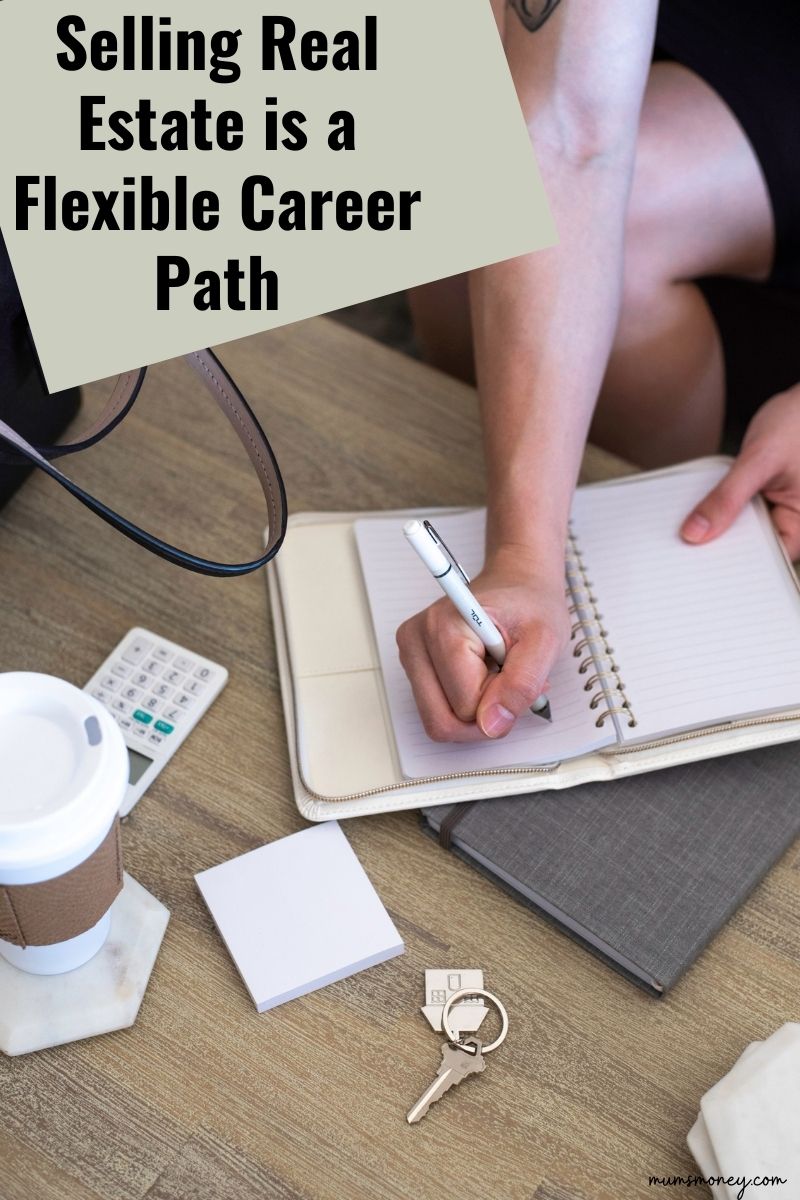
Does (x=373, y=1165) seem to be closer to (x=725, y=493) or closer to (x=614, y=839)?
(x=614, y=839)

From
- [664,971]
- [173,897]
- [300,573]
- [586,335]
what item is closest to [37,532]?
[300,573]

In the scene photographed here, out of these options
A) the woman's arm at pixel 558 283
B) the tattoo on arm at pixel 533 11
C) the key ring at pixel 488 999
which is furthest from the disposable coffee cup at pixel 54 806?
the tattoo on arm at pixel 533 11

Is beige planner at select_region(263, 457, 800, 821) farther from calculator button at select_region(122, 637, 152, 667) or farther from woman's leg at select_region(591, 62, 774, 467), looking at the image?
woman's leg at select_region(591, 62, 774, 467)

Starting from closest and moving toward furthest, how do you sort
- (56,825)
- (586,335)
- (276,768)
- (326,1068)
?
(56,825), (326,1068), (276,768), (586,335)

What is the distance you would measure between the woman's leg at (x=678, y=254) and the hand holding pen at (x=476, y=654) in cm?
42

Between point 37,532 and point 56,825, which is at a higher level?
point 56,825

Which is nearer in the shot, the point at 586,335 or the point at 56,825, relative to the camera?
the point at 56,825

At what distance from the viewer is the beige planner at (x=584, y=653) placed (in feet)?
2.40

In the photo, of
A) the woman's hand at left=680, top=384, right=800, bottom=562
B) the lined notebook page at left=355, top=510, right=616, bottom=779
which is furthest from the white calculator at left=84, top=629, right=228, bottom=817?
the woman's hand at left=680, top=384, right=800, bottom=562

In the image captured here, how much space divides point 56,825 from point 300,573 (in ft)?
1.16

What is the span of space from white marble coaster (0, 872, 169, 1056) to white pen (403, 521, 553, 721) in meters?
0.26

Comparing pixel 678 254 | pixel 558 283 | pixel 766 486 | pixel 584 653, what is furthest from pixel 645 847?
pixel 678 254

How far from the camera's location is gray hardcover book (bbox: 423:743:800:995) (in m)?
0.69

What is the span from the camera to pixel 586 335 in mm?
880
